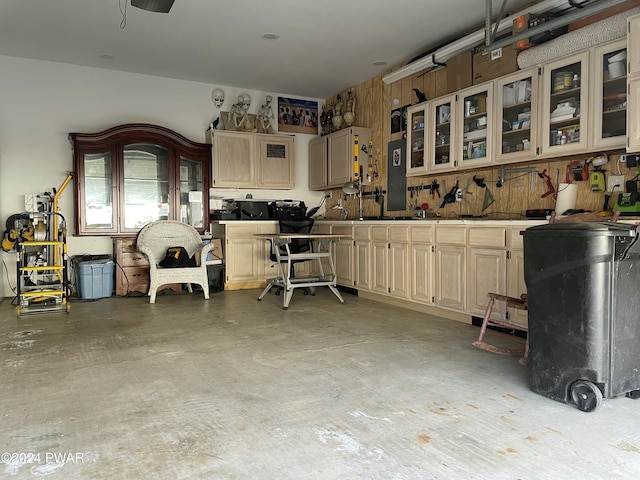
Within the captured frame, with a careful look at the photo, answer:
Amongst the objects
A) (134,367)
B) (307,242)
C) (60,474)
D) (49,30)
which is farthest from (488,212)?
(49,30)

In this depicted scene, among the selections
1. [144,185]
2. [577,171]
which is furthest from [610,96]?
[144,185]

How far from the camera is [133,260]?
607 centimetres

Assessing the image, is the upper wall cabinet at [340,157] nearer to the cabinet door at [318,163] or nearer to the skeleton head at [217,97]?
the cabinet door at [318,163]

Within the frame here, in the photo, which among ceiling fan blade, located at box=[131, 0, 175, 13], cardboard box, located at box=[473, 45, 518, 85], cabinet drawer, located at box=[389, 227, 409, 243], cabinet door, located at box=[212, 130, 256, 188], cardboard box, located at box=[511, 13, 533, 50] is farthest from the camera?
cabinet door, located at box=[212, 130, 256, 188]

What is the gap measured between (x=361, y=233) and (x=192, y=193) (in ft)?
8.58

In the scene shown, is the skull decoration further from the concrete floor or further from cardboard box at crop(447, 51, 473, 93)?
the concrete floor

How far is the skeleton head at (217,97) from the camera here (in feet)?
23.0

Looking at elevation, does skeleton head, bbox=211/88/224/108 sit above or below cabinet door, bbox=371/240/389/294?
above

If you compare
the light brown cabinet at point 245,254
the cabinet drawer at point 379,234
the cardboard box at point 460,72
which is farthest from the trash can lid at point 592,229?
the light brown cabinet at point 245,254

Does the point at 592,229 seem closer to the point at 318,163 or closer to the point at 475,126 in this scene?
the point at 475,126

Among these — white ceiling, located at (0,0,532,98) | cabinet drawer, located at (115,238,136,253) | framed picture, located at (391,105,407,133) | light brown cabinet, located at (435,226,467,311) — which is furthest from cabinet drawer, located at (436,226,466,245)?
cabinet drawer, located at (115,238,136,253)

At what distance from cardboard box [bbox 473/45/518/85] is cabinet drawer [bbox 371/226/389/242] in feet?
6.17

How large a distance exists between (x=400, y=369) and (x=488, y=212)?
7.85 feet

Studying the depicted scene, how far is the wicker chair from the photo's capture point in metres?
5.55
